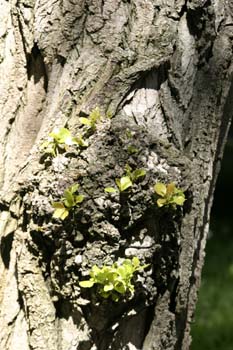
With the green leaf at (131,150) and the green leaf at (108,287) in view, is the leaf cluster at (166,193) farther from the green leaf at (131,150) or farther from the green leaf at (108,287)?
the green leaf at (108,287)

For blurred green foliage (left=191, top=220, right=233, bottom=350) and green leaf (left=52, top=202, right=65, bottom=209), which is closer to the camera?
green leaf (left=52, top=202, right=65, bottom=209)

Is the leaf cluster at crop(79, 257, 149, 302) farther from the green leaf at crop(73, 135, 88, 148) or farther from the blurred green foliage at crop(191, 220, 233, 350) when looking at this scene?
the blurred green foliage at crop(191, 220, 233, 350)

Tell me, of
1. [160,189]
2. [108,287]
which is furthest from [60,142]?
[108,287]

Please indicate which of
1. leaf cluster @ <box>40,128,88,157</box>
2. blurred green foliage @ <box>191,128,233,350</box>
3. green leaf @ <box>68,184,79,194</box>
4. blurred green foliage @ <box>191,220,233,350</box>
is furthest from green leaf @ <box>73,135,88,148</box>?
blurred green foliage @ <box>191,220,233,350</box>

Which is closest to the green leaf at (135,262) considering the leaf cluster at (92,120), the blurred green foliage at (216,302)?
the leaf cluster at (92,120)

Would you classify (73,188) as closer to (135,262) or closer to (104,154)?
(104,154)

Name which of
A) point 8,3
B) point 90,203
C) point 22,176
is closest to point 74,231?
point 90,203

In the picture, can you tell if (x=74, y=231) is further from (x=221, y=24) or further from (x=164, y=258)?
(x=221, y=24)
